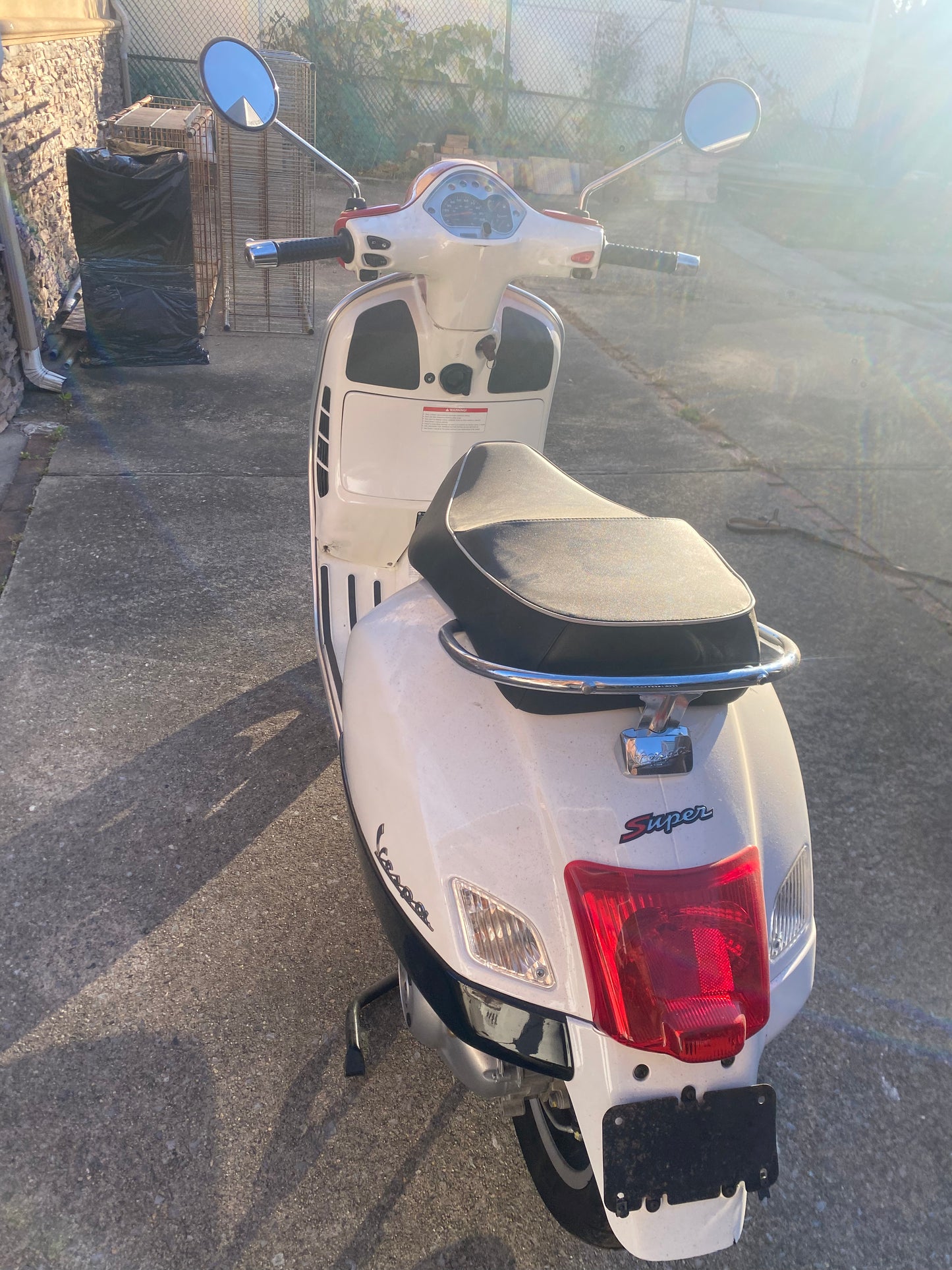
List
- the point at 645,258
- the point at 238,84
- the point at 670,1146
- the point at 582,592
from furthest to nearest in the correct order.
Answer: the point at 645,258 → the point at 238,84 → the point at 582,592 → the point at 670,1146

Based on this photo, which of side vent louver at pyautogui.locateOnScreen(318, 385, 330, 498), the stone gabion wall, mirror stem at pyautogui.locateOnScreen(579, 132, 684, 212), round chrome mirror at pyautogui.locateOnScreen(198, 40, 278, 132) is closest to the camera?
round chrome mirror at pyautogui.locateOnScreen(198, 40, 278, 132)

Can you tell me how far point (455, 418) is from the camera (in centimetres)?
276

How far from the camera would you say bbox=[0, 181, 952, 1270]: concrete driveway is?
1.77 m

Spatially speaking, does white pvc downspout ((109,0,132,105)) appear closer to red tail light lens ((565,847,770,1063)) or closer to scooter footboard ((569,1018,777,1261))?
red tail light lens ((565,847,770,1063))

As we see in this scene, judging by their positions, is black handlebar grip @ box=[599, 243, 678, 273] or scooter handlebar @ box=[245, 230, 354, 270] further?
black handlebar grip @ box=[599, 243, 678, 273]

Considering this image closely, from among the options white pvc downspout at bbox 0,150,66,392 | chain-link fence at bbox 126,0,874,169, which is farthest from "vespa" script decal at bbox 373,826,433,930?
chain-link fence at bbox 126,0,874,169

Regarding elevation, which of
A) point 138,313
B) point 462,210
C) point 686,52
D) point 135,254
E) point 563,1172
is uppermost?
point 686,52

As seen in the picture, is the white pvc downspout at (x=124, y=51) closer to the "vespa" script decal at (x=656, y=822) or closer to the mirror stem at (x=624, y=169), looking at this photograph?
the mirror stem at (x=624, y=169)

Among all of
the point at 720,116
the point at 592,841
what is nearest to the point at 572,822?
the point at 592,841

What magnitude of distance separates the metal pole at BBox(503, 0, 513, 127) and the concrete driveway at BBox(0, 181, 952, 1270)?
1204 cm

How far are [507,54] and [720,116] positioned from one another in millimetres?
14018

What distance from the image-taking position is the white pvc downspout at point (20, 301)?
529 centimetres

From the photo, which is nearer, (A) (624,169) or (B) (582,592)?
(B) (582,592)

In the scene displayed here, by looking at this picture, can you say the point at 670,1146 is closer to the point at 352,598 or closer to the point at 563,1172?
the point at 563,1172
